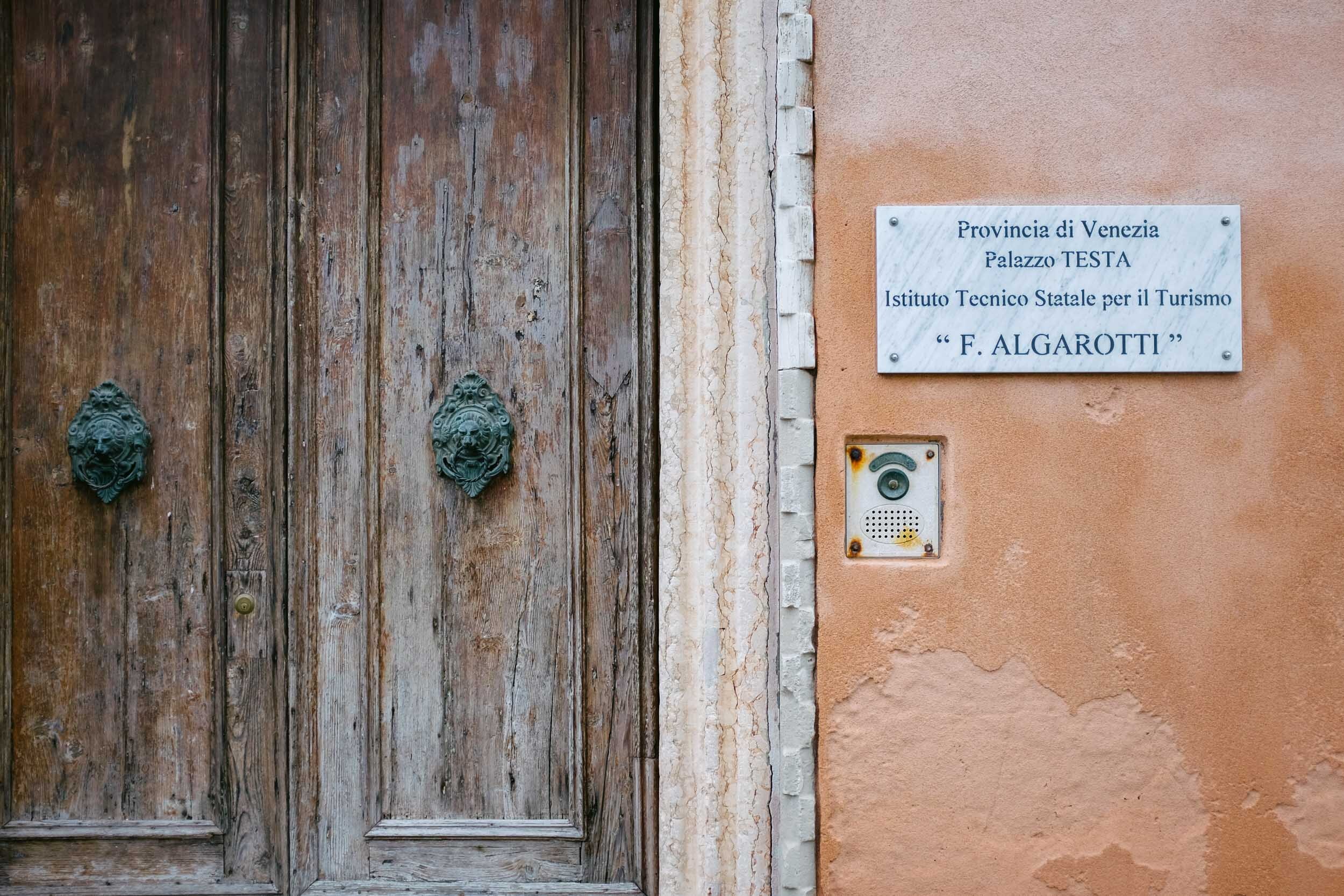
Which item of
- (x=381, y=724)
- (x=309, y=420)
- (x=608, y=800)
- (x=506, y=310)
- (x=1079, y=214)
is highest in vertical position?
(x=1079, y=214)

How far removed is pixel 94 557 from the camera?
180cm

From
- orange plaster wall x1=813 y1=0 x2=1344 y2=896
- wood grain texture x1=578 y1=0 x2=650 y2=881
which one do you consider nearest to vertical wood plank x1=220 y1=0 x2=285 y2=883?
wood grain texture x1=578 y1=0 x2=650 y2=881

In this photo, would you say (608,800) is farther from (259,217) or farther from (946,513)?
(259,217)

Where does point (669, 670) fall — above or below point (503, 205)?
below

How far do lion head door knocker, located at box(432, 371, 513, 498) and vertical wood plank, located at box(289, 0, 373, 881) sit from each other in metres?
0.16

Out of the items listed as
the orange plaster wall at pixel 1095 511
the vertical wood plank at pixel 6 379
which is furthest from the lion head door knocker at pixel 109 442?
the orange plaster wall at pixel 1095 511

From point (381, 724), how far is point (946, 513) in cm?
114

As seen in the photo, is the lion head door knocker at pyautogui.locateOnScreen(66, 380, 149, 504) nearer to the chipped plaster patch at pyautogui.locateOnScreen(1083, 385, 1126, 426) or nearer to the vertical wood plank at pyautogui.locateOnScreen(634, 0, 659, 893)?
the vertical wood plank at pyautogui.locateOnScreen(634, 0, 659, 893)

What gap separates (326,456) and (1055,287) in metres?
1.39

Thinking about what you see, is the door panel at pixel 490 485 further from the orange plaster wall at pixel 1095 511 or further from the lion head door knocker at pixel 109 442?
the orange plaster wall at pixel 1095 511

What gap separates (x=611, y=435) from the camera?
181 cm

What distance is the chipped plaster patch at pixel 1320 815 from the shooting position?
156cm

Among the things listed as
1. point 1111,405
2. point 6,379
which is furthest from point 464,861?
point 1111,405

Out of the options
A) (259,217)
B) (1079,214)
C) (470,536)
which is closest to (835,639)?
(470,536)
